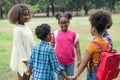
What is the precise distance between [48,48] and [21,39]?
84 cm

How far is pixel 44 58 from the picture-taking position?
161 inches

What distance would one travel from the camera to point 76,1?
6369cm

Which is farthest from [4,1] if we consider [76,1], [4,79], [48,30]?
[48,30]

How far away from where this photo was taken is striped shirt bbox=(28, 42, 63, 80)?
407 cm

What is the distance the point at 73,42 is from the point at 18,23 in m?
1.03

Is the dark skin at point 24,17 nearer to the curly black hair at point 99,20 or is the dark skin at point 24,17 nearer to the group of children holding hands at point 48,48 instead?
the group of children holding hands at point 48,48

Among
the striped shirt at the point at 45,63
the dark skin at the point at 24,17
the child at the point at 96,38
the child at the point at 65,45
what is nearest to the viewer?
the child at the point at 96,38

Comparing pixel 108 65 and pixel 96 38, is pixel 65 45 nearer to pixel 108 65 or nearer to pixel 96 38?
pixel 96 38

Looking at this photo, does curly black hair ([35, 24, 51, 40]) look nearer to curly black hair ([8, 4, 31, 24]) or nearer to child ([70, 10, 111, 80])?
child ([70, 10, 111, 80])

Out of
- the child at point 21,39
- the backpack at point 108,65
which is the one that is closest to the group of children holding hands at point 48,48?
the child at point 21,39

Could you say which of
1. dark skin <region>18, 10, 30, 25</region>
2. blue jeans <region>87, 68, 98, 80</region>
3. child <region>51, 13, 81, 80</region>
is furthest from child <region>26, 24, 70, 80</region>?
child <region>51, 13, 81, 80</region>

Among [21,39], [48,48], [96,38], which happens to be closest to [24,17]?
[21,39]

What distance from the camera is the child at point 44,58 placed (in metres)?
4.07

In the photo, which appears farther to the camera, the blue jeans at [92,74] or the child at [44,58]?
the child at [44,58]
